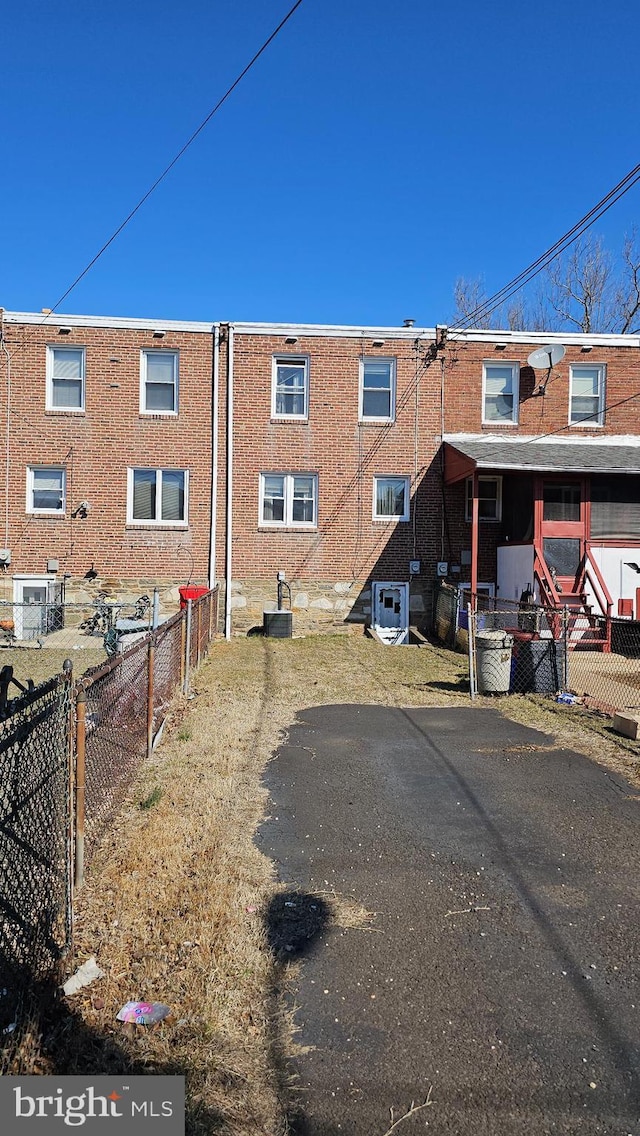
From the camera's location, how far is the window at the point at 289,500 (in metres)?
17.5

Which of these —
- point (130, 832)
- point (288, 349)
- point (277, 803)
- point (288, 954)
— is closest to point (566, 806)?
point (277, 803)

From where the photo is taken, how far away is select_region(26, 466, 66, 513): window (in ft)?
55.7

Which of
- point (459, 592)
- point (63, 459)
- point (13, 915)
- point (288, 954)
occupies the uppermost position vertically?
point (63, 459)

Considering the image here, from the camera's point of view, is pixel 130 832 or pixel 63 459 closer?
pixel 130 832

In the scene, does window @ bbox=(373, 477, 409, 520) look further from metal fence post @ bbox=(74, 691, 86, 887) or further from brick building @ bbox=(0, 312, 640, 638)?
metal fence post @ bbox=(74, 691, 86, 887)

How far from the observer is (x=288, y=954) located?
361 centimetres

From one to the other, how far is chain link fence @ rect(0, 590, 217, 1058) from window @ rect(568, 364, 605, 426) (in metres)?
15.9

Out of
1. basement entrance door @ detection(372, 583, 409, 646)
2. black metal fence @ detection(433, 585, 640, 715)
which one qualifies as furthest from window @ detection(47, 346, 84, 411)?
black metal fence @ detection(433, 585, 640, 715)

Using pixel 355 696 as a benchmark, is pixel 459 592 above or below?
above

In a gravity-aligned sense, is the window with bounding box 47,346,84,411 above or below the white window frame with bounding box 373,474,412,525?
above

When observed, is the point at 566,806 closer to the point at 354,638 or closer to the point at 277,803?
the point at 277,803

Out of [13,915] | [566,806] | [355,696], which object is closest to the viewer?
[13,915]

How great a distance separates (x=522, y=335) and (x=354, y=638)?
29.0 ft

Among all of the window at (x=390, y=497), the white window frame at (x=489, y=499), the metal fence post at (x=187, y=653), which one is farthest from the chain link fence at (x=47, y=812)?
the white window frame at (x=489, y=499)
